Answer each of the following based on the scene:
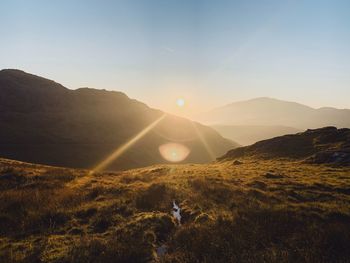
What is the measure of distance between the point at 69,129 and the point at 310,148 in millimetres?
108895

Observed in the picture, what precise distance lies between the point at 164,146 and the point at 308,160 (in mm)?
116840

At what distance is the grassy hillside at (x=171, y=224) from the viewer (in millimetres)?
12180

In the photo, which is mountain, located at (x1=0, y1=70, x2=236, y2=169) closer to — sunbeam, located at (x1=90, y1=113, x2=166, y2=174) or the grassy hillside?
sunbeam, located at (x1=90, y1=113, x2=166, y2=174)

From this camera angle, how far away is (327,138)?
64.6 m

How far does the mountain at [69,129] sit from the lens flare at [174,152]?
3426 millimetres

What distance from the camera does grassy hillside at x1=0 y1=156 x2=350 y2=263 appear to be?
12180 millimetres

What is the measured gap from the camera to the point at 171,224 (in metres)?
16.5

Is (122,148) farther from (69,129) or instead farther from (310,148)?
(310,148)

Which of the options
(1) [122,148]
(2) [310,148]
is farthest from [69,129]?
(2) [310,148]

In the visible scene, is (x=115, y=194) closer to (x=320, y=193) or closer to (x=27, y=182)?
(x=27, y=182)

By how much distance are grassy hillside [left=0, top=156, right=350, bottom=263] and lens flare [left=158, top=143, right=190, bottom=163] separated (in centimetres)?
12218

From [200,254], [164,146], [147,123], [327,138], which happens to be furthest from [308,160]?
[147,123]

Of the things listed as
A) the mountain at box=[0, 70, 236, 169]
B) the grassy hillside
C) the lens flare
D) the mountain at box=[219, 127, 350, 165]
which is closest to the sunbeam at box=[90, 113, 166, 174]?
the mountain at box=[0, 70, 236, 169]

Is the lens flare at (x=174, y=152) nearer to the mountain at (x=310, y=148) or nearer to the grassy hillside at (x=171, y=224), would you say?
the mountain at (x=310, y=148)
